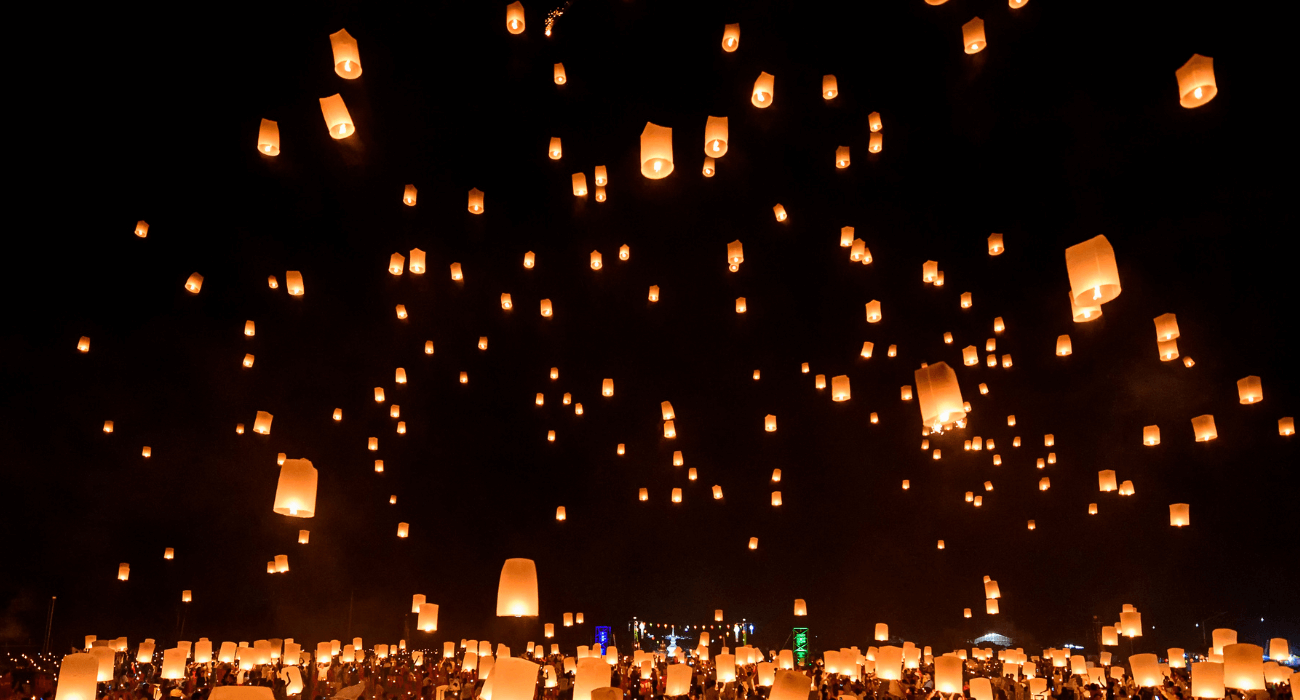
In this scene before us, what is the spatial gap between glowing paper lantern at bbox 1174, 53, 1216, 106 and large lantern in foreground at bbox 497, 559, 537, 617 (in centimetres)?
555

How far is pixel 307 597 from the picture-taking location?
1524cm

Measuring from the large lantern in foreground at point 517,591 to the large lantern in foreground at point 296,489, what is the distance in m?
1.58

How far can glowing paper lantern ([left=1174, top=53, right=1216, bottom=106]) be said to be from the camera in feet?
16.5

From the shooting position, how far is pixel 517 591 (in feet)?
19.9

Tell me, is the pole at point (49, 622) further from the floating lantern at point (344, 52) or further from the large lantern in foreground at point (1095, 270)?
the large lantern in foreground at point (1095, 270)

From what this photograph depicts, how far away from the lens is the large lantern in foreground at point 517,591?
19.8 ft

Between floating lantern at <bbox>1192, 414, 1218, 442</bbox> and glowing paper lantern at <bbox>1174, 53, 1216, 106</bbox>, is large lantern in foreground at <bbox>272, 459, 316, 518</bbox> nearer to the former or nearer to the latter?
glowing paper lantern at <bbox>1174, 53, 1216, 106</bbox>

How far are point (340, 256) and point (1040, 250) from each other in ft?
35.6

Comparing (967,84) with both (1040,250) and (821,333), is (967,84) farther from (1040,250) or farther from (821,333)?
(821,333)

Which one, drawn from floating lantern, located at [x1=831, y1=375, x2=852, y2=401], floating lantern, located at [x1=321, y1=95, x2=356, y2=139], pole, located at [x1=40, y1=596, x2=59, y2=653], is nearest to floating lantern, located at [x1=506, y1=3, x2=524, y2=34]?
floating lantern, located at [x1=321, y1=95, x2=356, y2=139]

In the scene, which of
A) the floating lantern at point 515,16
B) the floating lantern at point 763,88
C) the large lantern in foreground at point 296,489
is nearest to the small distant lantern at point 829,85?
the floating lantern at point 763,88

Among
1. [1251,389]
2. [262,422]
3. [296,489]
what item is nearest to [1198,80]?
[1251,389]

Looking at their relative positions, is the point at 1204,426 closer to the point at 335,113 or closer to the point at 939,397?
the point at 939,397

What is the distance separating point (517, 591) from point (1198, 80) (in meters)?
5.83
